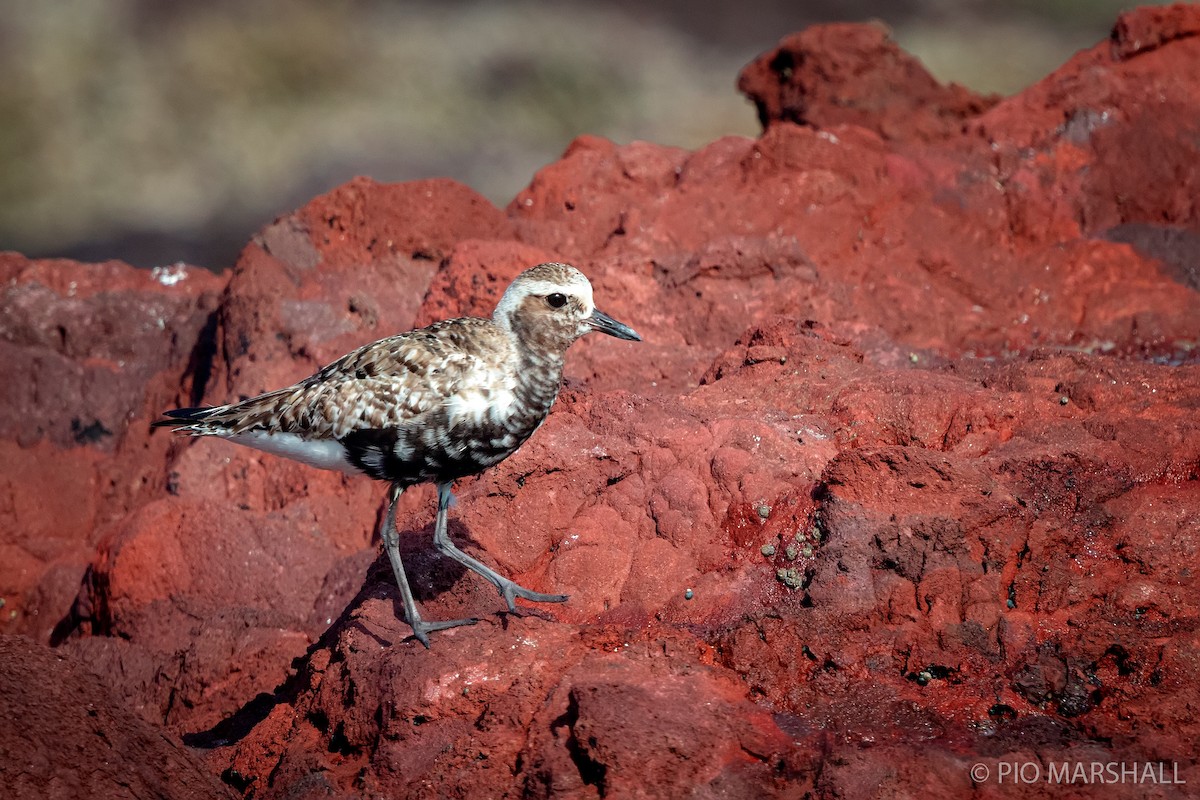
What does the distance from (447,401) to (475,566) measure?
0.89 meters

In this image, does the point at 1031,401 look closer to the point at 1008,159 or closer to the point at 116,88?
the point at 1008,159

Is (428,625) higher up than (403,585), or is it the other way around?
(403,585)

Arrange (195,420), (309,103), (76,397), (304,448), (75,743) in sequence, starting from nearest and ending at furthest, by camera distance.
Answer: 1. (75,743)
2. (304,448)
3. (195,420)
4. (76,397)
5. (309,103)

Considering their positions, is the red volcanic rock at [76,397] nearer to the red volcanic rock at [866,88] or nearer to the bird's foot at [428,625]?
the bird's foot at [428,625]

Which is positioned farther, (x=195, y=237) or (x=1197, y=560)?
(x=195, y=237)

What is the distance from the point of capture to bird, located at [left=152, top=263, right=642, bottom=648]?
632 cm

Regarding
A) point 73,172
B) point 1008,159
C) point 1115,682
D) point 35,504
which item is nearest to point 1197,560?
point 1115,682

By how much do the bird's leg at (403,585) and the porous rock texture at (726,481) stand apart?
0.45 feet

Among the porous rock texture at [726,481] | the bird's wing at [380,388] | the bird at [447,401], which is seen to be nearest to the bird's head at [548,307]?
the bird at [447,401]

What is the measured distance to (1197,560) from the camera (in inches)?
227

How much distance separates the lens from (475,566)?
6387 mm

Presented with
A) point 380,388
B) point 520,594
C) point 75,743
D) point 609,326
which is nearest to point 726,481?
point 609,326

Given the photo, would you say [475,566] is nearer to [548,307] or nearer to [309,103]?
[548,307]

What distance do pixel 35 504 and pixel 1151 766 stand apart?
8.84 meters
